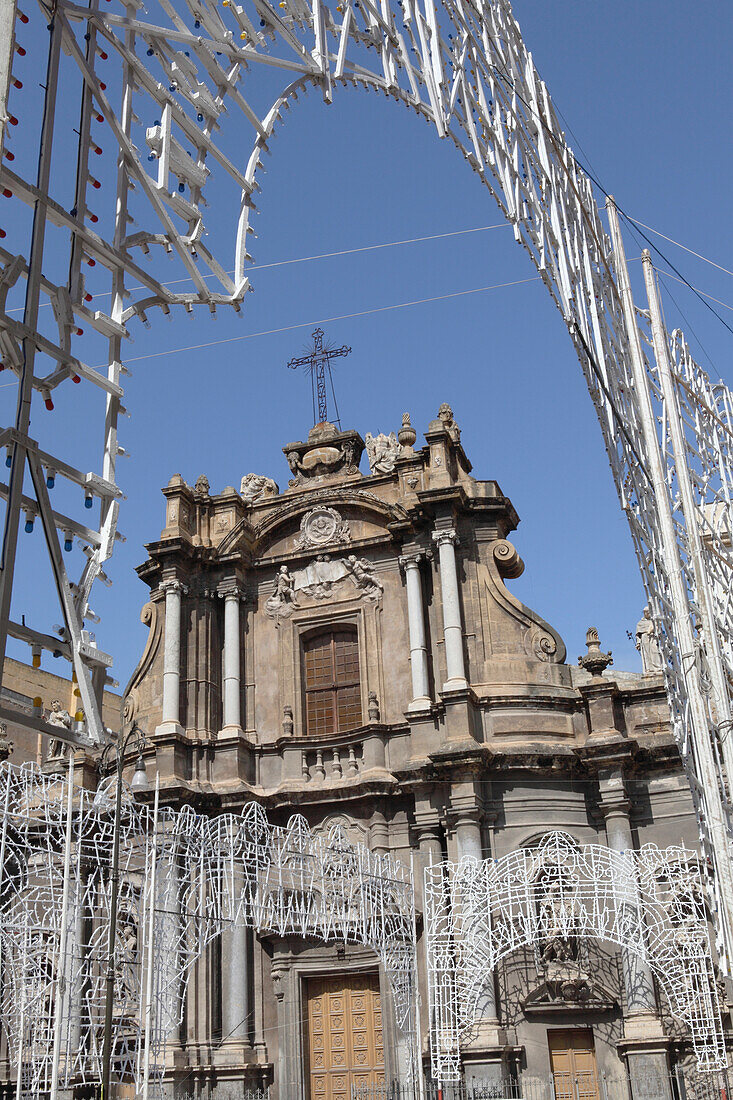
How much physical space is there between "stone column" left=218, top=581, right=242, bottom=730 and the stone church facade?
0.15ft

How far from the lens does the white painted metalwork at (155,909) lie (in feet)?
47.2

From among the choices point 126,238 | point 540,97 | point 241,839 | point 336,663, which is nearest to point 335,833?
point 241,839

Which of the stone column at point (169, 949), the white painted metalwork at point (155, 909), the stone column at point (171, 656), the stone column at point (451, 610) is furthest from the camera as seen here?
the stone column at point (171, 656)

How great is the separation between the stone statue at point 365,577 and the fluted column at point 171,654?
11.0 feet

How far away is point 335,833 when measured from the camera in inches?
667

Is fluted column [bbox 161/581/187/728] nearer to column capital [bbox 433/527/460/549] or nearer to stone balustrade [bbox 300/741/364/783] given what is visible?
stone balustrade [bbox 300/741/364/783]

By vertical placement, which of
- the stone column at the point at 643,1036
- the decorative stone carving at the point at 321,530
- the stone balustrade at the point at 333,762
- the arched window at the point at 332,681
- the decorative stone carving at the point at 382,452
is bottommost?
the stone column at the point at 643,1036

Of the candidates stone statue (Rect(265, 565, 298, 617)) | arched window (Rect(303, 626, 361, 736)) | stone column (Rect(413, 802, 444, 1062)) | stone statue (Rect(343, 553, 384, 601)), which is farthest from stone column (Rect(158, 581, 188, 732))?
stone column (Rect(413, 802, 444, 1062))

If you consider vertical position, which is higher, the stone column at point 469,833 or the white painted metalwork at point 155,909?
the stone column at point 469,833

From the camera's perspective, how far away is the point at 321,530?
23.2 metres

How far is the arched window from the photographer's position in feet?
72.6

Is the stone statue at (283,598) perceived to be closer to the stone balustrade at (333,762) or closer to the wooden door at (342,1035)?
the stone balustrade at (333,762)

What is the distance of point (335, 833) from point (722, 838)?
364 inches

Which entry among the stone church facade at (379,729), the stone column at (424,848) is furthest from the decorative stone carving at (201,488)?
the stone column at (424,848)
